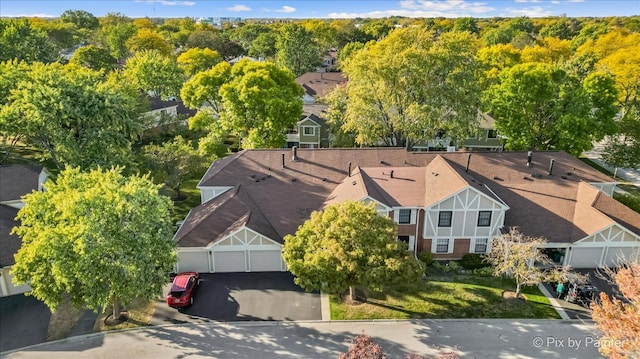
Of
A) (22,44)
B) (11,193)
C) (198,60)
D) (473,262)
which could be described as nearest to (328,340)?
(473,262)

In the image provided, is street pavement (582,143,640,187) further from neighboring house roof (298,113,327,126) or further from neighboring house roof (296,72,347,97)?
neighboring house roof (296,72,347,97)

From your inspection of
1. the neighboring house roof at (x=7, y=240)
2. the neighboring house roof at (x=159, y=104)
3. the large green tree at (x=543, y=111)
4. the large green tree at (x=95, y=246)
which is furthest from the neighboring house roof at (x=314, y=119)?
the large green tree at (x=95, y=246)

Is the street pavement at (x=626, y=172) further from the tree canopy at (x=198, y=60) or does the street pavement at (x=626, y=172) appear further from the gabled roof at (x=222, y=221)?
the tree canopy at (x=198, y=60)

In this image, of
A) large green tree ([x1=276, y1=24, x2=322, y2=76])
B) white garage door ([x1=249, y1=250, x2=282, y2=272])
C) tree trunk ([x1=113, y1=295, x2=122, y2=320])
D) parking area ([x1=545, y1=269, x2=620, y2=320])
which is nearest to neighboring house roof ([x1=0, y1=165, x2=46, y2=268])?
tree trunk ([x1=113, y1=295, x2=122, y2=320])

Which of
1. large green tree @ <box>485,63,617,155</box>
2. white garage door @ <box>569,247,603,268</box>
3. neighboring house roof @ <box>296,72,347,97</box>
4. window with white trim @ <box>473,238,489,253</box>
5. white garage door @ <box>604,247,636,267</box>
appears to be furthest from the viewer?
neighboring house roof @ <box>296,72,347,97</box>

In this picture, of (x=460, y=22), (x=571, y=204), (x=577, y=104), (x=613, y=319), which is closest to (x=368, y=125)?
(x=571, y=204)

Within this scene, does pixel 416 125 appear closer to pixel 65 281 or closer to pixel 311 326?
pixel 311 326

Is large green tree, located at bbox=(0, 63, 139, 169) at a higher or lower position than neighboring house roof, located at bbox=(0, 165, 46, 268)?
higher
